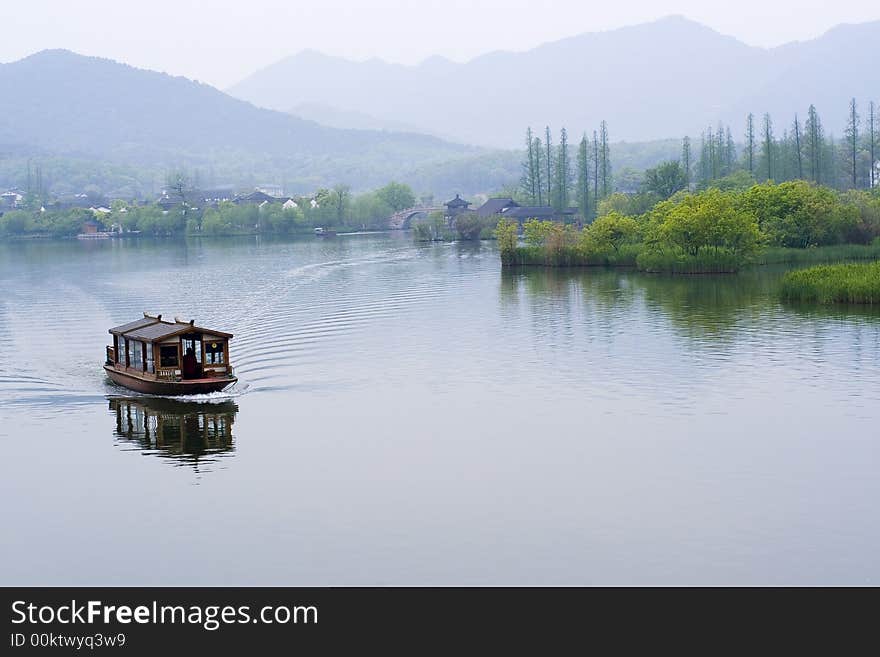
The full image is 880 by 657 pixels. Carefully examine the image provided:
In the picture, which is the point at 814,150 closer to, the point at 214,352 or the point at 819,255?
the point at 819,255

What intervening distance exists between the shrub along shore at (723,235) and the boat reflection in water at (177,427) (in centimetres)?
4216

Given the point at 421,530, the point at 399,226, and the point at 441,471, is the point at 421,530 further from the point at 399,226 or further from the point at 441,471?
the point at 399,226

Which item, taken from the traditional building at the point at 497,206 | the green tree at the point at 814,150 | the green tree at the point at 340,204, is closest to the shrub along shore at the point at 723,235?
the green tree at the point at 814,150

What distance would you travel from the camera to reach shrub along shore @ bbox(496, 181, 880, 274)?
7075 centimetres

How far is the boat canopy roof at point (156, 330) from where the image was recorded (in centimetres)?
3631

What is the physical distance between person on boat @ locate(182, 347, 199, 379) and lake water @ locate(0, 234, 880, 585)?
147 cm

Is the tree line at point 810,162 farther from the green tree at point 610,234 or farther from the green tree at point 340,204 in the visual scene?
the green tree at point 340,204

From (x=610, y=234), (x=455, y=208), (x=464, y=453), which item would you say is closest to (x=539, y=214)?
(x=455, y=208)

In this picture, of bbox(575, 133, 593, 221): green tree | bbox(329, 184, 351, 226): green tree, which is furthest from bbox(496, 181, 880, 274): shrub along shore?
bbox(329, 184, 351, 226): green tree

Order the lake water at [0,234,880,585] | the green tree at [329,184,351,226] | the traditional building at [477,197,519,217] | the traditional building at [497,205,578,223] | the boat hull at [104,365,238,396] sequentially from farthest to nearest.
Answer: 1. the green tree at [329,184,351,226]
2. the traditional building at [477,197,519,217]
3. the traditional building at [497,205,578,223]
4. the boat hull at [104,365,238,396]
5. the lake water at [0,234,880,585]

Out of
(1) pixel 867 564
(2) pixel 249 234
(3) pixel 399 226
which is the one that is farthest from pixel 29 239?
(1) pixel 867 564

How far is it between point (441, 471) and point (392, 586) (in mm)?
7167

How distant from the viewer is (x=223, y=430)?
32000 mm

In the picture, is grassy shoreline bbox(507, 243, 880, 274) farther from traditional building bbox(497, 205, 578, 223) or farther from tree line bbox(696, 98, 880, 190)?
traditional building bbox(497, 205, 578, 223)
